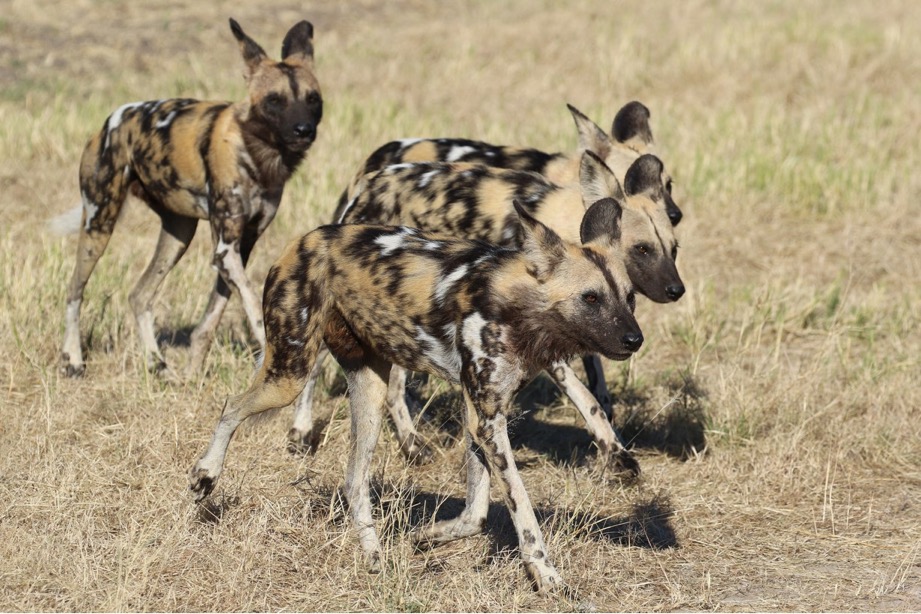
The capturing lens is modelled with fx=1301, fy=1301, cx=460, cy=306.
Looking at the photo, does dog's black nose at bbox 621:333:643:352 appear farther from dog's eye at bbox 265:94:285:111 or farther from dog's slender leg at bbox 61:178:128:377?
dog's slender leg at bbox 61:178:128:377

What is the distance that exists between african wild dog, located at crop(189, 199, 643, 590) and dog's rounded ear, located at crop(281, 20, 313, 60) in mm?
2234

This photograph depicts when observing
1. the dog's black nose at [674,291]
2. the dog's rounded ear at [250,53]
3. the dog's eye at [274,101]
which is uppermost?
the dog's rounded ear at [250,53]

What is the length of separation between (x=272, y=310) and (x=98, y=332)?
8.21ft

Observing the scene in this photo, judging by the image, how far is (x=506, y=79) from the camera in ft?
40.2

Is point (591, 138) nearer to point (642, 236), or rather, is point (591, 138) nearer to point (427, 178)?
point (427, 178)

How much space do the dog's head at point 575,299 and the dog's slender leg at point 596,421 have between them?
127 cm

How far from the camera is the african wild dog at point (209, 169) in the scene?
6.15 m

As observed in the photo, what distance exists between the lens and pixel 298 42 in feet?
21.4

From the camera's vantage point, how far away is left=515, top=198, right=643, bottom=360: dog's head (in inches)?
155

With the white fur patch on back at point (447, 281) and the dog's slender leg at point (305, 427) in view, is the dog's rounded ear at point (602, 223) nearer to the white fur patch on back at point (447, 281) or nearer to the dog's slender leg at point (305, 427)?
the white fur patch on back at point (447, 281)

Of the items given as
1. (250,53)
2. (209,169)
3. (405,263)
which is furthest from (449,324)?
(250,53)

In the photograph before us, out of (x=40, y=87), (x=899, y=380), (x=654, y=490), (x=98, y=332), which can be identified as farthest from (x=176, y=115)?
(x=40, y=87)

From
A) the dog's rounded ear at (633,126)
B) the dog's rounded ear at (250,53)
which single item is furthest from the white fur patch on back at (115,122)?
the dog's rounded ear at (633,126)

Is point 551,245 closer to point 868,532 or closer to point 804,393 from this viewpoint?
point 868,532
